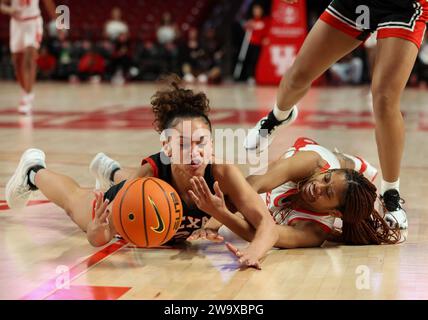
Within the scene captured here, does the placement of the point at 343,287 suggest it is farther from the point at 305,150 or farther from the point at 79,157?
the point at 79,157

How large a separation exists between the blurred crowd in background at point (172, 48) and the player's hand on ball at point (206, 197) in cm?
1310

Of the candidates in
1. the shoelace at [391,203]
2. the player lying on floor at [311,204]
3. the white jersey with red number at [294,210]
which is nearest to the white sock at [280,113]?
the white jersey with red number at [294,210]

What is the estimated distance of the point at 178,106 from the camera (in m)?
4.10

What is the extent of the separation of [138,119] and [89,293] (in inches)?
281

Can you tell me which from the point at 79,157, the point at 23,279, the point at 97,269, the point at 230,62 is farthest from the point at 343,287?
the point at 230,62

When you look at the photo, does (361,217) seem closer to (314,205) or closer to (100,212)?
(314,205)

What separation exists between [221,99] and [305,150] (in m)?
8.80

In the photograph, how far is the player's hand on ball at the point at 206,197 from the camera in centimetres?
380

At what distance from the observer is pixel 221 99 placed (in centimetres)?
1338

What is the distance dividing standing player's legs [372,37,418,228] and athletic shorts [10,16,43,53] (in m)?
7.18

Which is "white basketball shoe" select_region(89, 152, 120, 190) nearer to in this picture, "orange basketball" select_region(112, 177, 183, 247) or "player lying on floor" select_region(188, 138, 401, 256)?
"player lying on floor" select_region(188, 138, 401, 256)

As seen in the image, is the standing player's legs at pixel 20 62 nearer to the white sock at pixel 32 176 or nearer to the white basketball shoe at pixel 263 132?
the white basketball shoe at pixel 263 132

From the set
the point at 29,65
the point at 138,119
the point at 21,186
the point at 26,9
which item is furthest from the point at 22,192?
the point at 26,9
